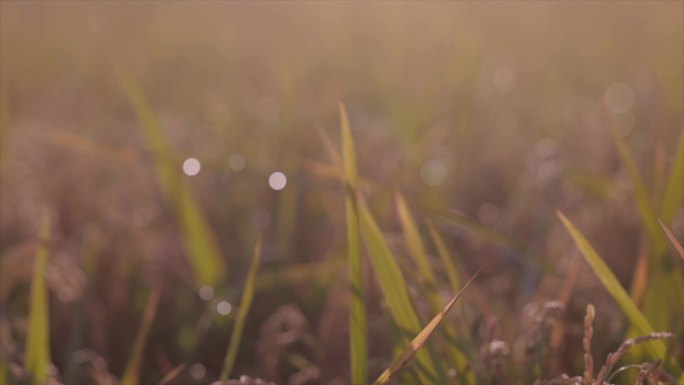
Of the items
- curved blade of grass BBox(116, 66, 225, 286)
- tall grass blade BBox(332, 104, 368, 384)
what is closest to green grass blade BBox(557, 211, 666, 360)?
tall grass blade BBox(332, 104, 368, 384)

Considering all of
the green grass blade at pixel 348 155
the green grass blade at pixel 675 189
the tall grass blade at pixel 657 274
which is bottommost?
the tall grass blade at pixel 657 274

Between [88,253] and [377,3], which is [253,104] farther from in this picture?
[377,3]

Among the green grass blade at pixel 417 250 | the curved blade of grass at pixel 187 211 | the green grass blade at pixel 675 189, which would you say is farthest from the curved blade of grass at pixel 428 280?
the curved blade of grass at pixel 187 211

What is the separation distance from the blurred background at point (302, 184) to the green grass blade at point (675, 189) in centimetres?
5

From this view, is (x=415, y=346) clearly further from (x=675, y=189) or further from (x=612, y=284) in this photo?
(x=675, y=189)

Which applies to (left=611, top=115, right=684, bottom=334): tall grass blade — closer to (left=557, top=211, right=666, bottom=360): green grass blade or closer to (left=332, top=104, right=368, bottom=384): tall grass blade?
(left=557, top=211, right=666, bottom=360): green grass blade

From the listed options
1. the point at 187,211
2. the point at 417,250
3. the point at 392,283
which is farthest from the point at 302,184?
the point at 392,283

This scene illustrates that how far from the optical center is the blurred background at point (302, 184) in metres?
1.07

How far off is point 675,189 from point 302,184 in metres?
0.63

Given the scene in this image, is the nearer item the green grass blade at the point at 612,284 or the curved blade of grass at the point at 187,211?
the green grass blade at the point at 612,284

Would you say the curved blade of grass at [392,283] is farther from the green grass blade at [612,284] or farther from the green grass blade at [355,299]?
the green grass blade at [612,284]

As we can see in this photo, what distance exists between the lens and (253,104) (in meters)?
2.23

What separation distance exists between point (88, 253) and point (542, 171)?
2.10ft

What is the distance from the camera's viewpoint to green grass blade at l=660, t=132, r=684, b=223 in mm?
779
